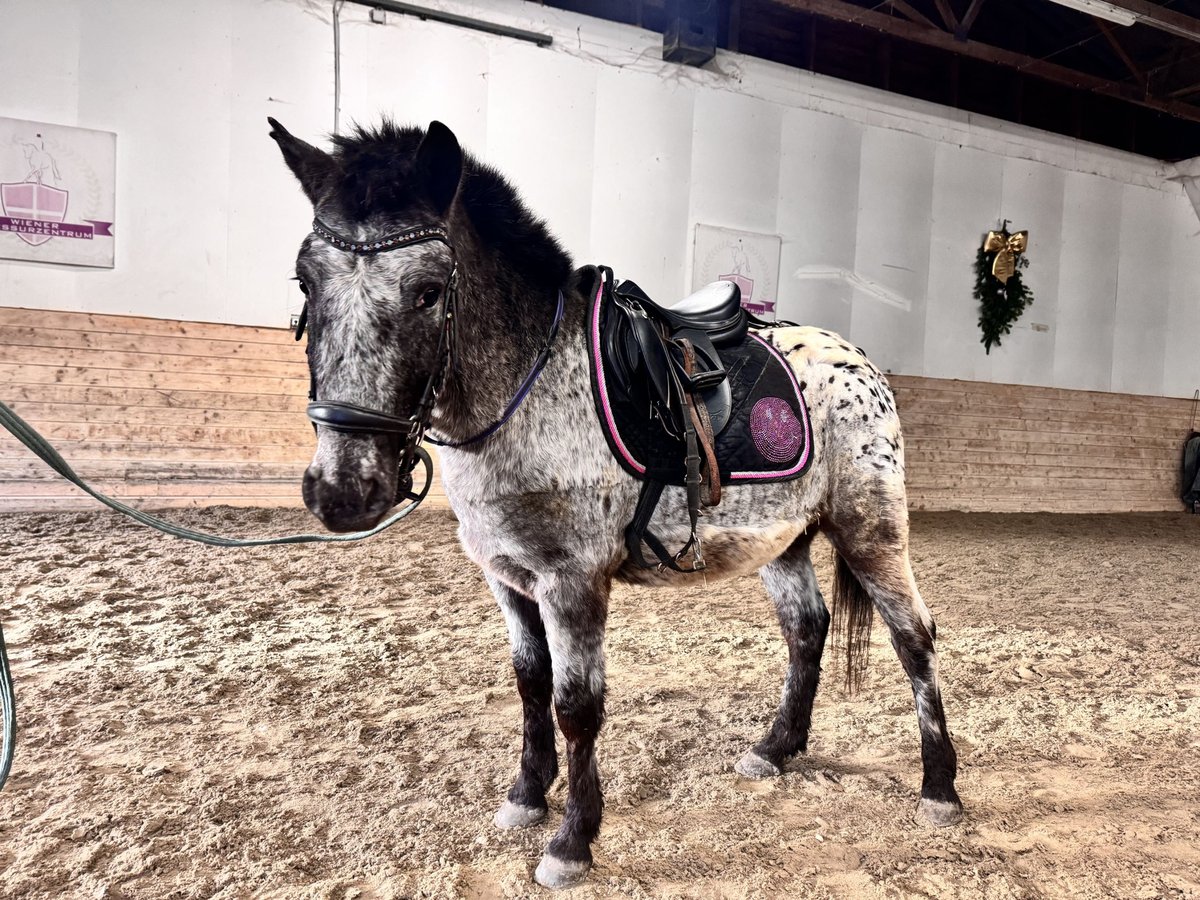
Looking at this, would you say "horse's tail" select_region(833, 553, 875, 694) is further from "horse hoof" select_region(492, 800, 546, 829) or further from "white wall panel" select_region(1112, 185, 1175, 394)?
"white wall panel" select_region(1112, 185, 1175, 394)

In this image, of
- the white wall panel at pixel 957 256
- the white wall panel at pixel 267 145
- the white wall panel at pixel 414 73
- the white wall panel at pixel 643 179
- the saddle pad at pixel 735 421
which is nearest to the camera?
the saddle pad at pixel 735 421

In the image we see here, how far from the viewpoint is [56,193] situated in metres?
5.31

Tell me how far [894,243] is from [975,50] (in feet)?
7.10

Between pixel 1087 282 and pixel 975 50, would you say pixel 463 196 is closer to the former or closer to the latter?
pixel 975 50

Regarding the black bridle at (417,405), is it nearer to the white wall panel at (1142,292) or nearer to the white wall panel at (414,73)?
the white wall panel at (414,73)

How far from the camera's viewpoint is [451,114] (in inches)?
247

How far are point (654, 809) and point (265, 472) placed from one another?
16.4ft

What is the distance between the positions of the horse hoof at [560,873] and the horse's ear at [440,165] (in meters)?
1.45

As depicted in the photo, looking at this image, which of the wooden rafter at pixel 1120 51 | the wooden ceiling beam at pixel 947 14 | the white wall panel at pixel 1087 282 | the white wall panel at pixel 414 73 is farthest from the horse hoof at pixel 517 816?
the wooden rafter at pixel 1120 51

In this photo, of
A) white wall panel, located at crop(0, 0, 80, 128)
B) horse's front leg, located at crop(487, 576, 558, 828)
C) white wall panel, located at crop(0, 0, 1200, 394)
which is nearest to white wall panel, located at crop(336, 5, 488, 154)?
white wall panel, located at crop(0, 0, 1200, 394)

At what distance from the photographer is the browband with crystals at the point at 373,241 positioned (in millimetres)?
1304

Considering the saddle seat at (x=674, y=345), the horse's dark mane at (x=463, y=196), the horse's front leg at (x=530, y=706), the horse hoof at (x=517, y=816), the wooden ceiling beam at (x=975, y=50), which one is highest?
the wooden ceiling beam at (x=975, y=50)

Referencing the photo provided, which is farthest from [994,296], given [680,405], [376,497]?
[376,497]

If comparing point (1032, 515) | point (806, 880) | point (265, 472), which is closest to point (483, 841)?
point (806, 880)
